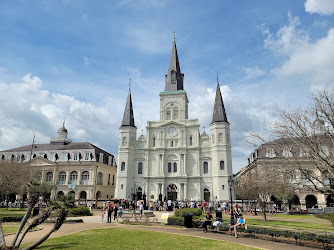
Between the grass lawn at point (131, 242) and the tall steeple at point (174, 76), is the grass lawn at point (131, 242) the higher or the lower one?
the lower one

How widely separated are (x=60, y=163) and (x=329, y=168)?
50.5m

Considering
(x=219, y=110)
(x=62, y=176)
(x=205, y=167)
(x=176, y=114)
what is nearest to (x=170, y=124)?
(x=176, y=114)

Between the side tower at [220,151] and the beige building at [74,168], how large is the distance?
2346cm

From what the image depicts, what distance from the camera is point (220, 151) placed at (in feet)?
153

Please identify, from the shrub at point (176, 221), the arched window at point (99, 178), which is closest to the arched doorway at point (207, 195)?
the arched window at point (99, 178)

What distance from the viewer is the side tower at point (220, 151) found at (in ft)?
147

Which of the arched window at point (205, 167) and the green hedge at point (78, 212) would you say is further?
the arched window at point (205, 167)

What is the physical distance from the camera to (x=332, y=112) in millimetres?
12469

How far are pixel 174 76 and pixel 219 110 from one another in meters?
13.9

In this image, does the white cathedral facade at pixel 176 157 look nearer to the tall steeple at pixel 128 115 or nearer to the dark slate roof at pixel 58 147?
the tall steeple at pixel 128 115

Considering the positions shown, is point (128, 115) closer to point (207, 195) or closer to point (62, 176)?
point (62, 176)

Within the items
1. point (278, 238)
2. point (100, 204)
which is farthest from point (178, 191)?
point (278, 238)

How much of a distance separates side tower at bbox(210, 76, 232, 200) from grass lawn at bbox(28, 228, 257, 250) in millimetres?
32688

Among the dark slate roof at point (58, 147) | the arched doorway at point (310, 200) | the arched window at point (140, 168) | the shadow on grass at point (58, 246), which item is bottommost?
the shadow on grass at point (58, 246)
